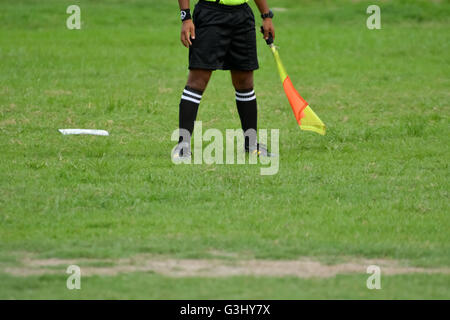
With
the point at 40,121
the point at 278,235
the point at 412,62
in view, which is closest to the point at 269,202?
the point at 278,235

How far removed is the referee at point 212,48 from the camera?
27.2 ft

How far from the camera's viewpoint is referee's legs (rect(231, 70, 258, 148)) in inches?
340

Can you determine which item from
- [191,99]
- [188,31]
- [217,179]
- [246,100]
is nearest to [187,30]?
[188,31]

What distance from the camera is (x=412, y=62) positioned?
610 inches

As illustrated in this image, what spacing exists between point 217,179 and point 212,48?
135 centimetres

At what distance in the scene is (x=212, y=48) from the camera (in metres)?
8.29

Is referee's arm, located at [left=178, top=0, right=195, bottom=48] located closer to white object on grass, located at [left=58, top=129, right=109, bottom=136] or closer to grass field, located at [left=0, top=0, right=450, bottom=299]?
grass field, located at [left=0, top=0, right=450, bottom=299]

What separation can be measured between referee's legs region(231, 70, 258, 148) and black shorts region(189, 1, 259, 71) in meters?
0.21

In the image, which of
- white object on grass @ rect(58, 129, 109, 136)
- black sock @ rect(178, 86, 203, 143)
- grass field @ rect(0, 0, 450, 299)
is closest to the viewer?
grass field @ rect(0, 0, 450, 299)

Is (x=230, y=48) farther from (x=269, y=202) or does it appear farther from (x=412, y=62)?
(x=412, y=62)

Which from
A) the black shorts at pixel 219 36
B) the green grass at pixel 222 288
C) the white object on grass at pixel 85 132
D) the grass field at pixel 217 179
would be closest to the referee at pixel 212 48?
the black shorts at pixel 219 36

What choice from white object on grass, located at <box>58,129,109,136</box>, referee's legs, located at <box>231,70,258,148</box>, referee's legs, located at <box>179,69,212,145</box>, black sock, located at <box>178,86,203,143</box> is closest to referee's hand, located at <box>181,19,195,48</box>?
referee's legs, located at <box>179,69,212,145</box>

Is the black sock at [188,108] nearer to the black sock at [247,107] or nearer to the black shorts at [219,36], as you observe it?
the black shorts at [219,36]
